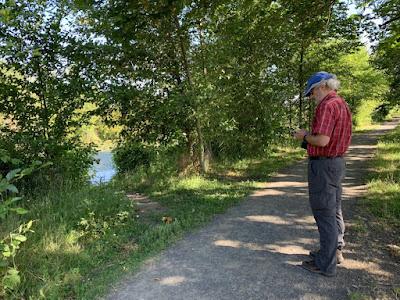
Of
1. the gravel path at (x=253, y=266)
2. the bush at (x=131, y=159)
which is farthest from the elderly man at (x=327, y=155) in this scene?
the bush at (x=131, y=159)

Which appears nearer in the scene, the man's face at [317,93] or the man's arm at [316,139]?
the man's arm at [316,139]

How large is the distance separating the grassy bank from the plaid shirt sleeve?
255cm

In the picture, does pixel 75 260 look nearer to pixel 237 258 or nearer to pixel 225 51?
pixel 237 258

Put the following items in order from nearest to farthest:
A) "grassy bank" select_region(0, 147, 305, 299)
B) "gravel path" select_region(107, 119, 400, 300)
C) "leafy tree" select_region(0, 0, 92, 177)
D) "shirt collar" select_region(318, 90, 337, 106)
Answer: "gravel path" select_region(107, 119, 400, 300)
"shirt collar" select_region(318, 90, 337, 106)
"grassy bank" select_region(0, 147, 305, 299)
"leafy tree" select_region(0, 0, 92, 177)

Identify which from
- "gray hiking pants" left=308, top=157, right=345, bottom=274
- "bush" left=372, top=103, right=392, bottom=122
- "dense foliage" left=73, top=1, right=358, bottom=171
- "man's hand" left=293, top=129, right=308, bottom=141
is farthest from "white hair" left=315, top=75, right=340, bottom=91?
"bush" left=372, top=103, right=392, bottom=122

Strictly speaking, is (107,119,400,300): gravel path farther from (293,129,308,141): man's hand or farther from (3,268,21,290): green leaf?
(293,129,308,141): man's hand

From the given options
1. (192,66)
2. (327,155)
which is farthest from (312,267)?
(192,66)

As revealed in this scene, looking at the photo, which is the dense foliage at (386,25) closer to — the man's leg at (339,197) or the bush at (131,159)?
the man's leg at (339,197)

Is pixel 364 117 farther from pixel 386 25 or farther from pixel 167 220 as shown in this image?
pixel 167 220

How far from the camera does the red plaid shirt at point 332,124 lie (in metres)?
3.78

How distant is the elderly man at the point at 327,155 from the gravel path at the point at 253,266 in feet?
1.11

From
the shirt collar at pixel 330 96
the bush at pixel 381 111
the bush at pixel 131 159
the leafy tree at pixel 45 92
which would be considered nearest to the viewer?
the shirt collar at pixel 330 96

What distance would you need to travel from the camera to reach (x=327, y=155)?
12.7 ft

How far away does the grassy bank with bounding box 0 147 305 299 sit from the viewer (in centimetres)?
399
